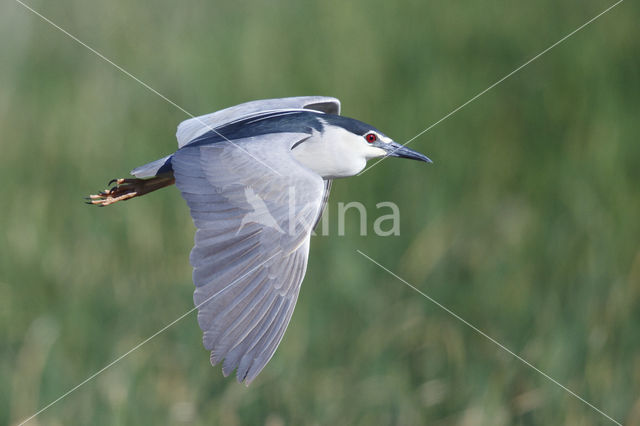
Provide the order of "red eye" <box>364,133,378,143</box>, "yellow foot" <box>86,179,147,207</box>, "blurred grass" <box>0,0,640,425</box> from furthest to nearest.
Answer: "blurred grass" <box>0,0,640,425</box> → "red eye" <box>364,133,378,143</box> → "yellow foot" <box>86,179,147,207</box>

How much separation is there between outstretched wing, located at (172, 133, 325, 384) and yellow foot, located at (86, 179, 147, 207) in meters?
0.20

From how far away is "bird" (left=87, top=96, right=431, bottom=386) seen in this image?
1.82 meters

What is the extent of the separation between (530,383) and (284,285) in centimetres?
227

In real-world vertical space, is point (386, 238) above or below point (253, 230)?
below

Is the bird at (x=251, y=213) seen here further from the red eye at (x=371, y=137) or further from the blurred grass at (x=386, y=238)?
the blurred grass at (x=386, y=238)

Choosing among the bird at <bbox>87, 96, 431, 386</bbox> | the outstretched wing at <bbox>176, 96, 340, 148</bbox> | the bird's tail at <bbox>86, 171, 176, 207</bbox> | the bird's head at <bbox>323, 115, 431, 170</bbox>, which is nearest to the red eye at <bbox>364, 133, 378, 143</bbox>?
the bird's head at <bbox>323, 115, 431, 170</bbox>

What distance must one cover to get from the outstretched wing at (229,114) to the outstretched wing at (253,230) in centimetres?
26

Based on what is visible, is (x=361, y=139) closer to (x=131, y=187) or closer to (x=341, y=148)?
(x=341, y=148)

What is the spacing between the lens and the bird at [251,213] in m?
1.82

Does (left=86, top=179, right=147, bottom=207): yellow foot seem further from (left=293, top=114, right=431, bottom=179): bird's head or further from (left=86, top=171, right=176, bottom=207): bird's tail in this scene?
(left=293, top=114, right=431, bottom=179): bird's head

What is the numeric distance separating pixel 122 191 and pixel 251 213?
17.2 inches

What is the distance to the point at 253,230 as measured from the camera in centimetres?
195

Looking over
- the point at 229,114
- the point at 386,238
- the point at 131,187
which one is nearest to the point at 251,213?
the point at 131,187

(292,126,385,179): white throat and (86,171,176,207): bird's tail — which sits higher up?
(292,126,385,179): white throat
